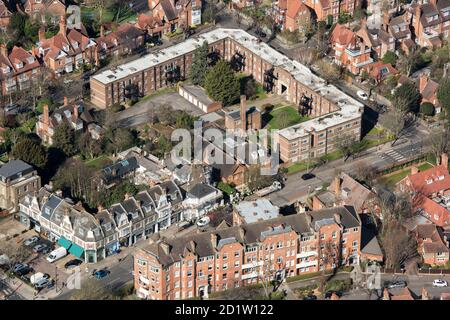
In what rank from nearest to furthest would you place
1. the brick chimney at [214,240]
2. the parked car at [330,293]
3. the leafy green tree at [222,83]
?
the brick chimney at [214,240], the parked car at [330,293], the leafy green tree at [222,83]

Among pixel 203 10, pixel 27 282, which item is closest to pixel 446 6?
pixel 203 10

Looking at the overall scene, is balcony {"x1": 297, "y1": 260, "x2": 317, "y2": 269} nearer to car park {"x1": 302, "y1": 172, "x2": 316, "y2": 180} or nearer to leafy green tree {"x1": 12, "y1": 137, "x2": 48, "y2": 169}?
car park {"x1": 302, "y1": 172, "x2": 316, "y2": 180}

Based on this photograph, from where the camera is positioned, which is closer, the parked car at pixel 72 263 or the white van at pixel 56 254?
the parked car at pixel 72 263

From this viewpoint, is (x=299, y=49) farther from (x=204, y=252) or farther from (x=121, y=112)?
(x=204, y=252)

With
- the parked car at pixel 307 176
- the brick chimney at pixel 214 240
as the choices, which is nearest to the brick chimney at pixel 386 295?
the brick chimney at pixel 214 240

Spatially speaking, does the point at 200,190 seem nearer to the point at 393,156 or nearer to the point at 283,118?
the point at 283,118

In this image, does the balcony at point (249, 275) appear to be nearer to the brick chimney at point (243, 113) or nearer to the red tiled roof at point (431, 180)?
the red tiled roof at point (431, 180)

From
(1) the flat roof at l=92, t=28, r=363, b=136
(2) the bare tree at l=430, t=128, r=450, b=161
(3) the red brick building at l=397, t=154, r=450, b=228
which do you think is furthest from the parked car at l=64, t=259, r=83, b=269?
(2) the bare tree at l=430, t=128, r=450, b=161
